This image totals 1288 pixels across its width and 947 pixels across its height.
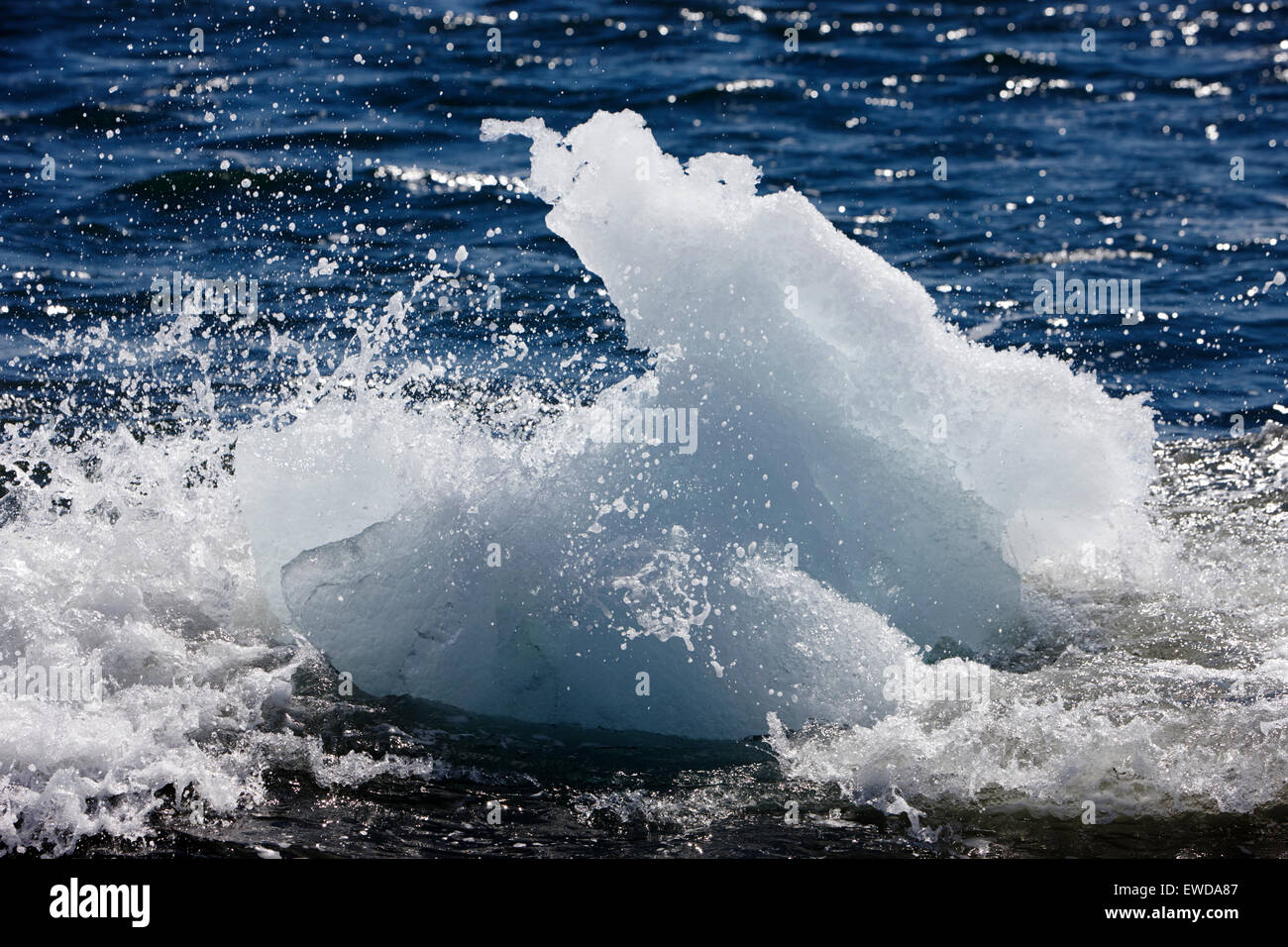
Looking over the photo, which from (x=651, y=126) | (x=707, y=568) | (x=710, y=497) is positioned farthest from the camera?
(x=651, y=126)

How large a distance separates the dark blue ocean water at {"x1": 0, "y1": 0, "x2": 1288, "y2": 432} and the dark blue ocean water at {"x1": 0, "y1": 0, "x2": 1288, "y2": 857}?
6 cm

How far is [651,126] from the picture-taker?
1430 centimetres

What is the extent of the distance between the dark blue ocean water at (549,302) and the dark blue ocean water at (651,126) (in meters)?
0.06

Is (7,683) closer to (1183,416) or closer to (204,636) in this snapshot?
(204,636)

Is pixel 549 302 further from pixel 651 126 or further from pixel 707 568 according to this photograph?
pixel 707 568

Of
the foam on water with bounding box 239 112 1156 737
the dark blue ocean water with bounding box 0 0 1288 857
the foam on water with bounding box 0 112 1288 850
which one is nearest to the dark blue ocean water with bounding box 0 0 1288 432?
the dark blue ocean water with bounding box 0 0 1288 857

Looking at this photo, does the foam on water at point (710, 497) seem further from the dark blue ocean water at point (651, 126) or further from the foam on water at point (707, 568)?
the dark blue ocean water at point (651, 126)

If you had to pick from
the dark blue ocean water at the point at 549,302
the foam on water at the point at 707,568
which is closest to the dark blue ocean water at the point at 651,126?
the dark blue ocean water at the point at 549,302

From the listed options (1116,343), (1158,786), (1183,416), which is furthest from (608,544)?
(1116,343)

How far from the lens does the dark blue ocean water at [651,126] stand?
9945 millimetres

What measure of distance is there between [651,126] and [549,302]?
15.7 ft

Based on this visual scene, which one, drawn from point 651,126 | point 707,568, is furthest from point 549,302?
point 707,568

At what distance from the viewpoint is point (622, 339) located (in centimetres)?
966
